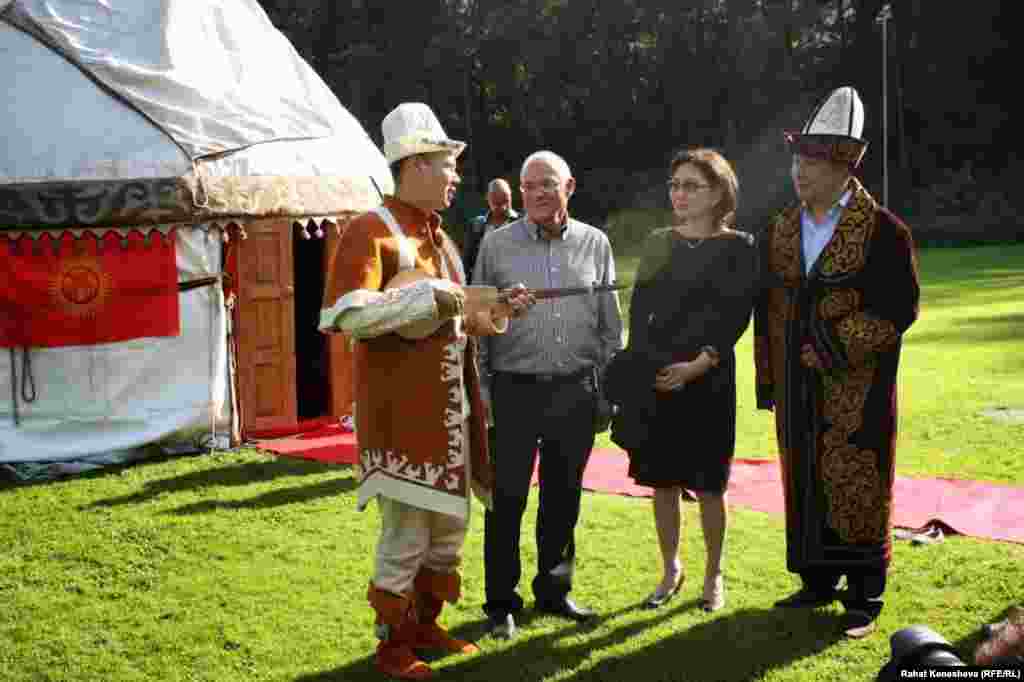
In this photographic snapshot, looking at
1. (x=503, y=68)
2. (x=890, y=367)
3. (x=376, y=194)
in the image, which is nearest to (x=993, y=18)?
(x=503, y=68)

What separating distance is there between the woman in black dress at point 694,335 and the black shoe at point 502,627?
721mm

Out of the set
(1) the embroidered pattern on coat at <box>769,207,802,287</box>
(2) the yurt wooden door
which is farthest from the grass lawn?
(1) the embroidered pattern on coat at <box>769,207,802,287</box>

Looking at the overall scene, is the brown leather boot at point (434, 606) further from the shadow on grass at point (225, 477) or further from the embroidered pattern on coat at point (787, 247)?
the shadow on grass at point (225, 477)

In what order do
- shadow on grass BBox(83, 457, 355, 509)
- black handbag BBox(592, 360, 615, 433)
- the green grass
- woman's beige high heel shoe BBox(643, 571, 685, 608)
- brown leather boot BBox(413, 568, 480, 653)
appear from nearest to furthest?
brown leather boot BBox(413, 568, 480, 653) → black handbag BBox(592, 360, 615, 433) → woman's beige high heel shoe BBox(643, 571, 685, 608) → shadow on grass BBox(83, 457, 355, 509) → the green grass

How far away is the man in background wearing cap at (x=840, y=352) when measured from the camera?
415 centimetres

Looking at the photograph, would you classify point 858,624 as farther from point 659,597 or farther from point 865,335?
point 865,335

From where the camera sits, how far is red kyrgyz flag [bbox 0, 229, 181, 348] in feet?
24.3

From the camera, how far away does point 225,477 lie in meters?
7.20

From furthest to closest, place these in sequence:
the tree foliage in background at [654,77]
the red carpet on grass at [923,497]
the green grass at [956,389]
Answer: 1. the tree foliage in background at [654,77]
2. the green grass at [956,389]
3. the red carpet on grass at [923,497]

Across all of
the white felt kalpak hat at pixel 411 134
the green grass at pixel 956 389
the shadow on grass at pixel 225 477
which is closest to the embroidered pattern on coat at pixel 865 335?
the white felt kalpak hat at pixel 411 134

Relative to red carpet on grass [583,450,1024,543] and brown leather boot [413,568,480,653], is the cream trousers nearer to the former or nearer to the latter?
brown leather boot [413,568,480,653]

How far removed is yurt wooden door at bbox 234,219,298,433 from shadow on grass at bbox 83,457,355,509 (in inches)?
31.0

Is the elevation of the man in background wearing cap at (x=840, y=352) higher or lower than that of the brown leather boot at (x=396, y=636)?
higher

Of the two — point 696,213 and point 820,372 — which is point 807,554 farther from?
point 696,213
